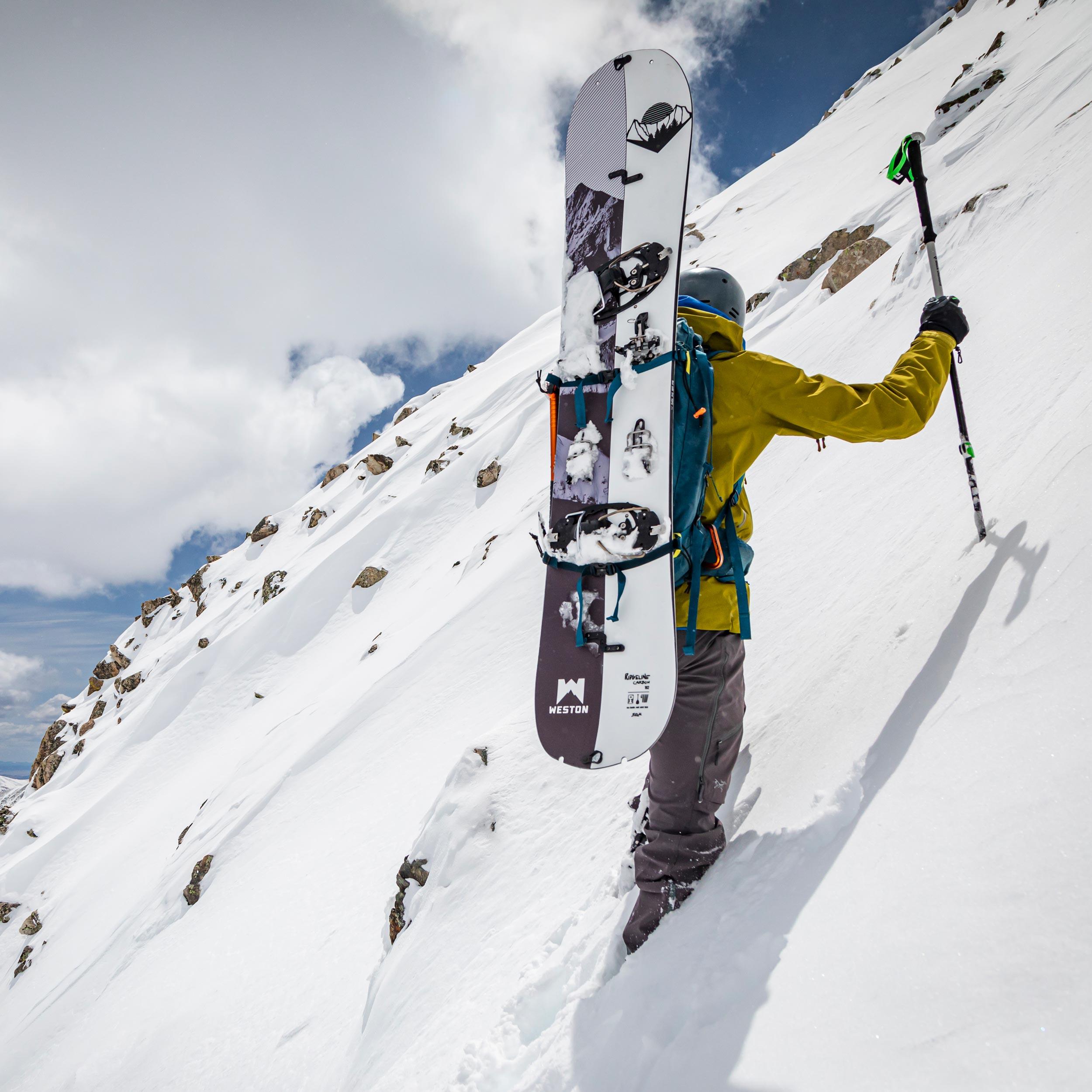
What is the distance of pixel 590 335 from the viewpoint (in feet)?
7.76

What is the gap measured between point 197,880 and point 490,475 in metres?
12.7

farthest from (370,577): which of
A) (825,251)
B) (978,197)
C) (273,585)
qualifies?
(978,197)

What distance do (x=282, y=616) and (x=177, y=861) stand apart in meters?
10.9

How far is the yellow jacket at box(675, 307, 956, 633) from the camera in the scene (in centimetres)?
185

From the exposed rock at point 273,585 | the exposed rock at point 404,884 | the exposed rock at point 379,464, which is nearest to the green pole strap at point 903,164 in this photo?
the exposed rock at point 404,884

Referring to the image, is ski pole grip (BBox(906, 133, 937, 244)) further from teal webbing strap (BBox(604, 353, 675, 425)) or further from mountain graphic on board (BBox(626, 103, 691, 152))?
teal webbing strap (BBox(604, 353, 675, 425))

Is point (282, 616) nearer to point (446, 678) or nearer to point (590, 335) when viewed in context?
point (446, 678)

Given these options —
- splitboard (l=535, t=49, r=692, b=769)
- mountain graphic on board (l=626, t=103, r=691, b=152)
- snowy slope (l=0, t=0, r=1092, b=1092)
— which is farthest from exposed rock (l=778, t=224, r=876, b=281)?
splitboard (l=535, t=49, r=692, b=769)

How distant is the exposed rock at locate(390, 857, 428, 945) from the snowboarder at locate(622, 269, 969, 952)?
8.91 ft

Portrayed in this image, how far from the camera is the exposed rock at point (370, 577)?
62.6 feet

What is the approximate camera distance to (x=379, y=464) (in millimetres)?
26312

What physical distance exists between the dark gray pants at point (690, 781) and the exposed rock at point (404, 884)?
267 centimetres

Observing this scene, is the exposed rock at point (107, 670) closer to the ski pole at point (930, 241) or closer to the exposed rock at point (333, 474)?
the exposed rock at point (333, 474)

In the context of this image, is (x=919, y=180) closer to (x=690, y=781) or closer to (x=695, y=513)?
(x=695, y=513)
